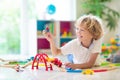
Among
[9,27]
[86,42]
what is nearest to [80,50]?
[86,42]

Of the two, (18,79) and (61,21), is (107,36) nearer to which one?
(61,21)

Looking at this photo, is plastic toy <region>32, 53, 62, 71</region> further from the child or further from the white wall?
the white wall

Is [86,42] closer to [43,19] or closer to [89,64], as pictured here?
[89,64]

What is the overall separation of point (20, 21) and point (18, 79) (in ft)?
9.53

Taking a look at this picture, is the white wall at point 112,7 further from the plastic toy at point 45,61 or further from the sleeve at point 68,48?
the plastic toy at point 45,61

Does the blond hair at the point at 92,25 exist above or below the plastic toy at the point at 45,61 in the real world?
above

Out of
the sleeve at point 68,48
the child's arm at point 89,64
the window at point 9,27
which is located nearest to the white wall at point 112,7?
the window at point 9,27

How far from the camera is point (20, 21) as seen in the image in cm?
421

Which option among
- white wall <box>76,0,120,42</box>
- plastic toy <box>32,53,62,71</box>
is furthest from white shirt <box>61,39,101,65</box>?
white wall <box>76,0,120,42</box>

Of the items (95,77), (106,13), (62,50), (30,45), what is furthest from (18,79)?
(106,13)

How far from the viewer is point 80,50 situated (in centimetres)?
197

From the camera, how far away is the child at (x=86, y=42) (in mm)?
1877

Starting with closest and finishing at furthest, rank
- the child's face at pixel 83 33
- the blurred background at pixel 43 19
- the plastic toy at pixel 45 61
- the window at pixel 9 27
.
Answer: the plastic toy at pixel 45 61 → the child's face at pixel 83 33 → the blurred background at pixel 43 19 → the window at pixel 9 27

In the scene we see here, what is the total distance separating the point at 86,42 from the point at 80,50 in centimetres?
8
